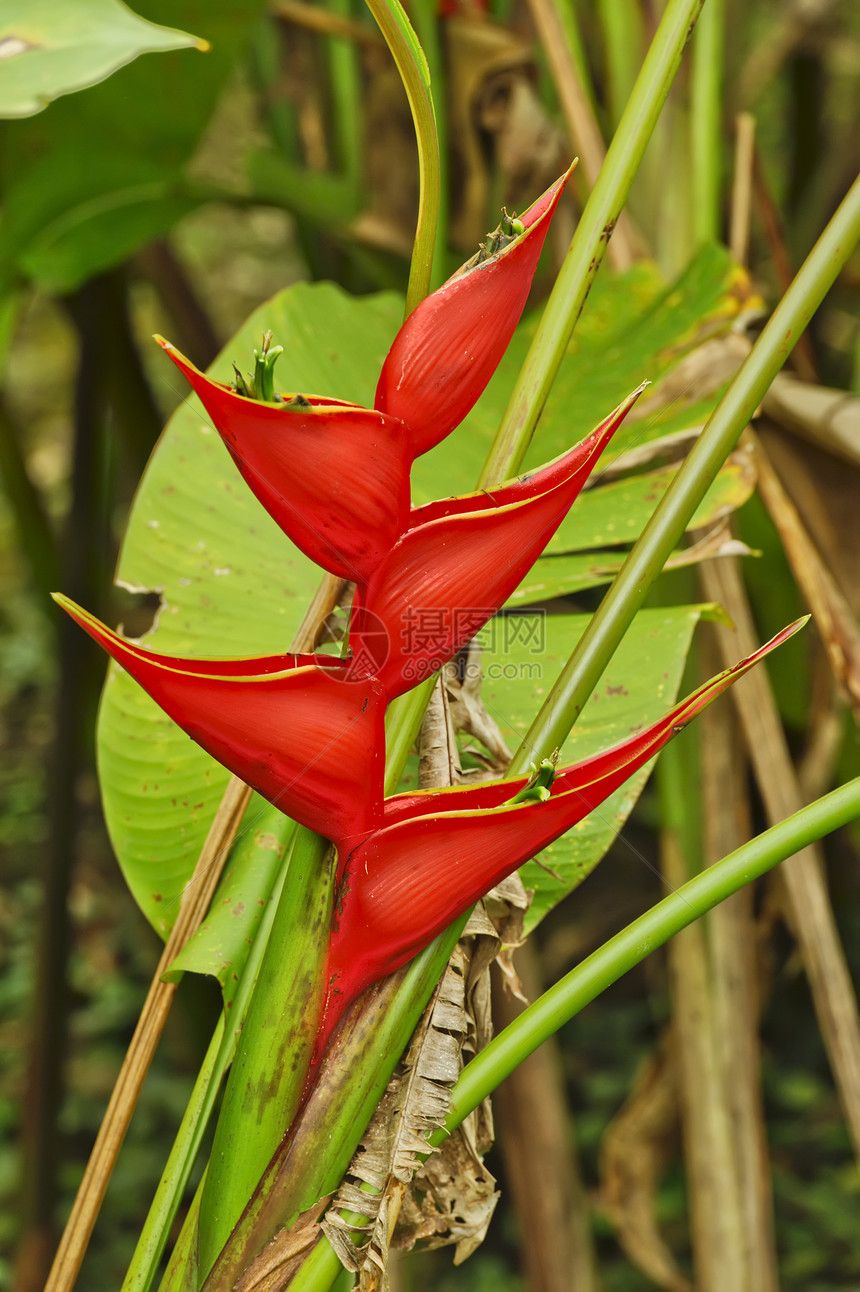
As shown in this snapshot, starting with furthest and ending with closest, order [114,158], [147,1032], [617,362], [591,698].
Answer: [114,158] → [617,362] → [591,698] → [147,1032]

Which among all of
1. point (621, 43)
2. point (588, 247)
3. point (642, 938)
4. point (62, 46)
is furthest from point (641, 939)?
point (621, 43)

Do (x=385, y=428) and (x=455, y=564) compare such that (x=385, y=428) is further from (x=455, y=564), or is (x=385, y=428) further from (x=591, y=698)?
(x=591, y=698)

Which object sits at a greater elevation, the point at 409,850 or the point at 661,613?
the point at 661,613

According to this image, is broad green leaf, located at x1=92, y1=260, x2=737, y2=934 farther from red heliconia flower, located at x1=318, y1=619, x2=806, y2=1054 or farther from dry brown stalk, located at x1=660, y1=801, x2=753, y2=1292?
dry brown stalk, located at x1=660, y1=801, x2=753, y2=1292

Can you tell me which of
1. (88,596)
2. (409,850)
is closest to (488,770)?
(409,850)

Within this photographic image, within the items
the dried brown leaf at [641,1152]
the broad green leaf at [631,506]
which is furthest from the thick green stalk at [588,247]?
the dried brown leaf at [641,1152]

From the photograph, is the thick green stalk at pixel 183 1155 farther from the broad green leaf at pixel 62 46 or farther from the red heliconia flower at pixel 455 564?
the broad green leaf at pixel 62 46

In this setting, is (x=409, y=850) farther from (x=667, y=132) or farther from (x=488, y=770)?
(x=667, y=132)
